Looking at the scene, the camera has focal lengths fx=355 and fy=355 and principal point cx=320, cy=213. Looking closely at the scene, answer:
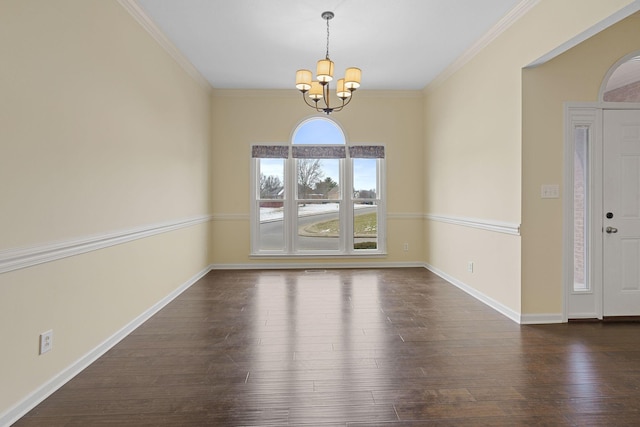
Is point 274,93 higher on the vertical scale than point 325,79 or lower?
higher

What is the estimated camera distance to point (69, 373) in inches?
91.7

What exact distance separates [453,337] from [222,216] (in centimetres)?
415

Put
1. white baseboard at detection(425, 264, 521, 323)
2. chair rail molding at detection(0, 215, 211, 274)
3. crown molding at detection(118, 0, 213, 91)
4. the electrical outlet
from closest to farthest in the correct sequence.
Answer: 1. chair rail molding at detection(0, 215, 211, 274)
2. the electrical outlet
3. crown molding at detection(118, 0, 213, 91)
4. white baseboard at detection(425, 264, 521, 323)

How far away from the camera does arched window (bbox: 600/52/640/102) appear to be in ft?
11.0

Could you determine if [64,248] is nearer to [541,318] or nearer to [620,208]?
[541,318]

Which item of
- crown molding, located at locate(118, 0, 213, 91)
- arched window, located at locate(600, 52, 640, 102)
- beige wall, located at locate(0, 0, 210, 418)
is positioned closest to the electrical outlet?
beige wall, located at locate(0, 0, 210, 418)

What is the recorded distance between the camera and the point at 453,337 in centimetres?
301

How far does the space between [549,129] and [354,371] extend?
2.83 meters

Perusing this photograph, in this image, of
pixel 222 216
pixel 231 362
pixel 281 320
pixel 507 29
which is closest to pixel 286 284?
pixel 281 320

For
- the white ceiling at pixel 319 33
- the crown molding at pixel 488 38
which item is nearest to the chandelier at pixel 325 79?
the white ceiling at pixel 319 33

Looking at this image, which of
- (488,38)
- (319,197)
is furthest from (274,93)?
(488,38)

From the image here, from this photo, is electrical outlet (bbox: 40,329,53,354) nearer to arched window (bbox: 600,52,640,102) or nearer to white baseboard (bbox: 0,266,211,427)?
white baseboard (bbox: 0,266,211,427)

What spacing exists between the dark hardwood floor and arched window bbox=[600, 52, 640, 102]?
7.05 ft

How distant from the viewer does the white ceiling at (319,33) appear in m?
3.30
